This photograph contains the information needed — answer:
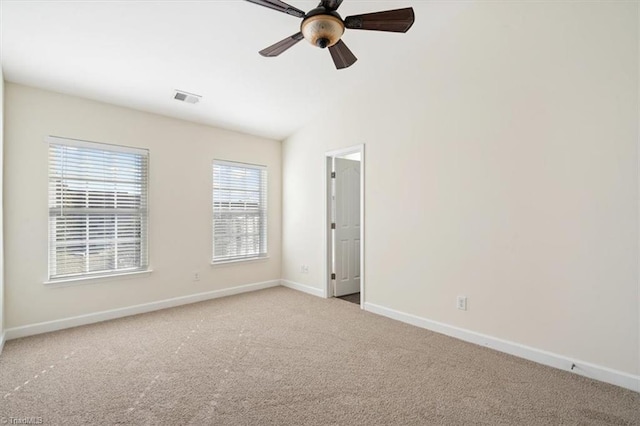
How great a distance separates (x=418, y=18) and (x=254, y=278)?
162 inches

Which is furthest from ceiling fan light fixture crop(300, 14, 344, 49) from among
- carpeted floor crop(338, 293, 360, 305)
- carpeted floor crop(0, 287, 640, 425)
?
carpeted floor crop(338, 293, 360, 305)

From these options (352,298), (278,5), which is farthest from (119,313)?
(278,5)

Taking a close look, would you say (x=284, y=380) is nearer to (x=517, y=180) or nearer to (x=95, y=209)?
(x=517, y=180)

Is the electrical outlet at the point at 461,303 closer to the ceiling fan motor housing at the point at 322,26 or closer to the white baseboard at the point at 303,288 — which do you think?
the white baseboard at the point at 303,288

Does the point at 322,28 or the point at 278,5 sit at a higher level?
the point at 278,5

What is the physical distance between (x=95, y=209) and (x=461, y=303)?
13.6 feet

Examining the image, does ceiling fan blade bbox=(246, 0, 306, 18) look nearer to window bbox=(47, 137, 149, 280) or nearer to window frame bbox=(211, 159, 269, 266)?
window bbox=(47, 137, 149, 280)

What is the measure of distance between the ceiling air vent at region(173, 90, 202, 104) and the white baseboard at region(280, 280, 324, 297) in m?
3.05

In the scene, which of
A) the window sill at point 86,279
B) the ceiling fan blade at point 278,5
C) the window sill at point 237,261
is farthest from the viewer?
the window sill at point 237,261

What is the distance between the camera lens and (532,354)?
265 cm

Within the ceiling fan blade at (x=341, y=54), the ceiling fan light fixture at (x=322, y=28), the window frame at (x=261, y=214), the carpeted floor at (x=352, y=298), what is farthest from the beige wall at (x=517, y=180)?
the window frame at (x=261, y=214)

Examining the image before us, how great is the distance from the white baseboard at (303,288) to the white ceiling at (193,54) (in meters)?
2.70

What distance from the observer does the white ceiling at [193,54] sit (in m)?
2.50

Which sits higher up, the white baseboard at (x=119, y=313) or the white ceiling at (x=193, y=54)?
the white ceiling at (x=193, y=54)
